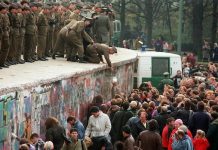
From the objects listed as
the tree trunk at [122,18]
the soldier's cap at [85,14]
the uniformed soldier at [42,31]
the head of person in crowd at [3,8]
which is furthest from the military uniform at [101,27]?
the tree trunk at [122,18]

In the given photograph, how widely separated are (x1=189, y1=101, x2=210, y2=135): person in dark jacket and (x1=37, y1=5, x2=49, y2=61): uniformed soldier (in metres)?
7.20

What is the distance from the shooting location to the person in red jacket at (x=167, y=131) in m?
21.5

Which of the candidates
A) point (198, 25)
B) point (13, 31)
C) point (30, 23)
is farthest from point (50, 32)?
point (198, 25)

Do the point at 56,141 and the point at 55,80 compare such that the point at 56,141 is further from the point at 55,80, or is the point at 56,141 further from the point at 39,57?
the point at 39,57

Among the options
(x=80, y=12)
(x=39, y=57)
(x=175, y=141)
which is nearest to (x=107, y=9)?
(x=80, y=12)

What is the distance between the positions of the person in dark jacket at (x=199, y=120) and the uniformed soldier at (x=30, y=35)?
600 cm

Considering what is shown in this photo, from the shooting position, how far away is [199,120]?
22641 millimetres

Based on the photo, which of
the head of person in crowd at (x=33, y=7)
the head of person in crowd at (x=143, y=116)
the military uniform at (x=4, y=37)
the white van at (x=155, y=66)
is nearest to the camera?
the head of person in crowd at (x=143, y=116)

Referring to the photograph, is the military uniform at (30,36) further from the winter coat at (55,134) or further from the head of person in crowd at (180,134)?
the head of person in crowd at (180,134)

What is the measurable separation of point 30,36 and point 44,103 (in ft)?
17.4

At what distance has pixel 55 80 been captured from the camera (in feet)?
75.2

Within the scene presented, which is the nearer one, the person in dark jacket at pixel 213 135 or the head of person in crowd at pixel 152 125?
the head of person in crowd at pixel 152 125

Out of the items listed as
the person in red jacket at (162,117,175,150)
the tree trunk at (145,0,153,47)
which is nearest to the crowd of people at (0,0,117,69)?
the person in red jacket at (162,117,175,150)

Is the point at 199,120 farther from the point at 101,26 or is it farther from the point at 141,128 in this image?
the point at 101,26
